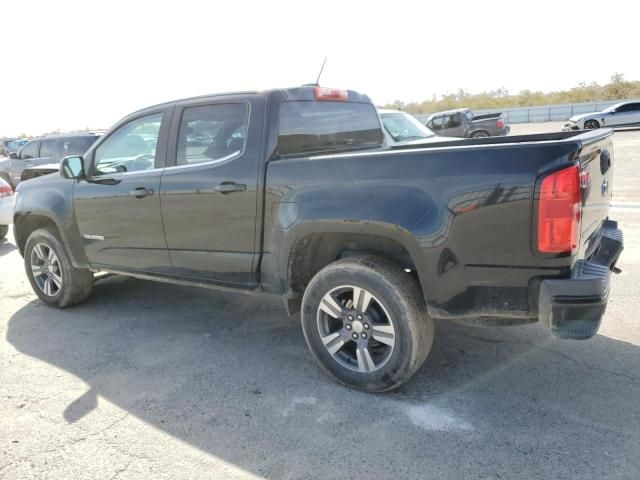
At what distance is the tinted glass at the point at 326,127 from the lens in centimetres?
367

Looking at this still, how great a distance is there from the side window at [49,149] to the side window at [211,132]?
9853 millimetres

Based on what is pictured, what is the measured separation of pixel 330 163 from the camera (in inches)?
124

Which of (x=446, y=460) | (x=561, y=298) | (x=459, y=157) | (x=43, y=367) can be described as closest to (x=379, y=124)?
(x=459, y=157)

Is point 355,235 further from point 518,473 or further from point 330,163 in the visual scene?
point 518,473

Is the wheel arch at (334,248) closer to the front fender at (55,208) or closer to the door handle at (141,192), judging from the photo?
the door handle at (141,192)

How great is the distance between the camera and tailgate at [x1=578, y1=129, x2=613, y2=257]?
8.84 feet

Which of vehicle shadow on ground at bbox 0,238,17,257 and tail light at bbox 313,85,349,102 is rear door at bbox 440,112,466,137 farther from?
tail light at bbox 313,85,349,102

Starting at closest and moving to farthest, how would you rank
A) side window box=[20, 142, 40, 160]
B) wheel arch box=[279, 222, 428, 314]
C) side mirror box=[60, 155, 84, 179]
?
wheel arch box=[279, 222, 428, 314] < side mirror box=[60, 155, 84, 179] < side window box=[20, 142, 40, 160]

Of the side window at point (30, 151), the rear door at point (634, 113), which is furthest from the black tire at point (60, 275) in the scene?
the rear door at point (634, 113)

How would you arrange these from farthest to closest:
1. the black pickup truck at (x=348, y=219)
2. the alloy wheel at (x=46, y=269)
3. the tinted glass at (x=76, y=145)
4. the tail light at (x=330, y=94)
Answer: the tinted glass at (x=76, y=145) → the alloy wheel at (x=46, y=269) → the tail light at (x=330, y=94) → the black pickup truck at (x=348, y=219)

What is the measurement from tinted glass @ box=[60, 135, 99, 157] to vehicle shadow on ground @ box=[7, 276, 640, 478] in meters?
7.48

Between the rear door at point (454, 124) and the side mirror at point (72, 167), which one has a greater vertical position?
the rear door at point (454, 124)

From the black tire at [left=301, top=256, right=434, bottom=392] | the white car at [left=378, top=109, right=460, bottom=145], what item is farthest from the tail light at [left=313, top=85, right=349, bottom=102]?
the white car at [left=378, top=109, right=460, bottom=145]

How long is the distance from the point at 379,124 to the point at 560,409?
272 centimetres
